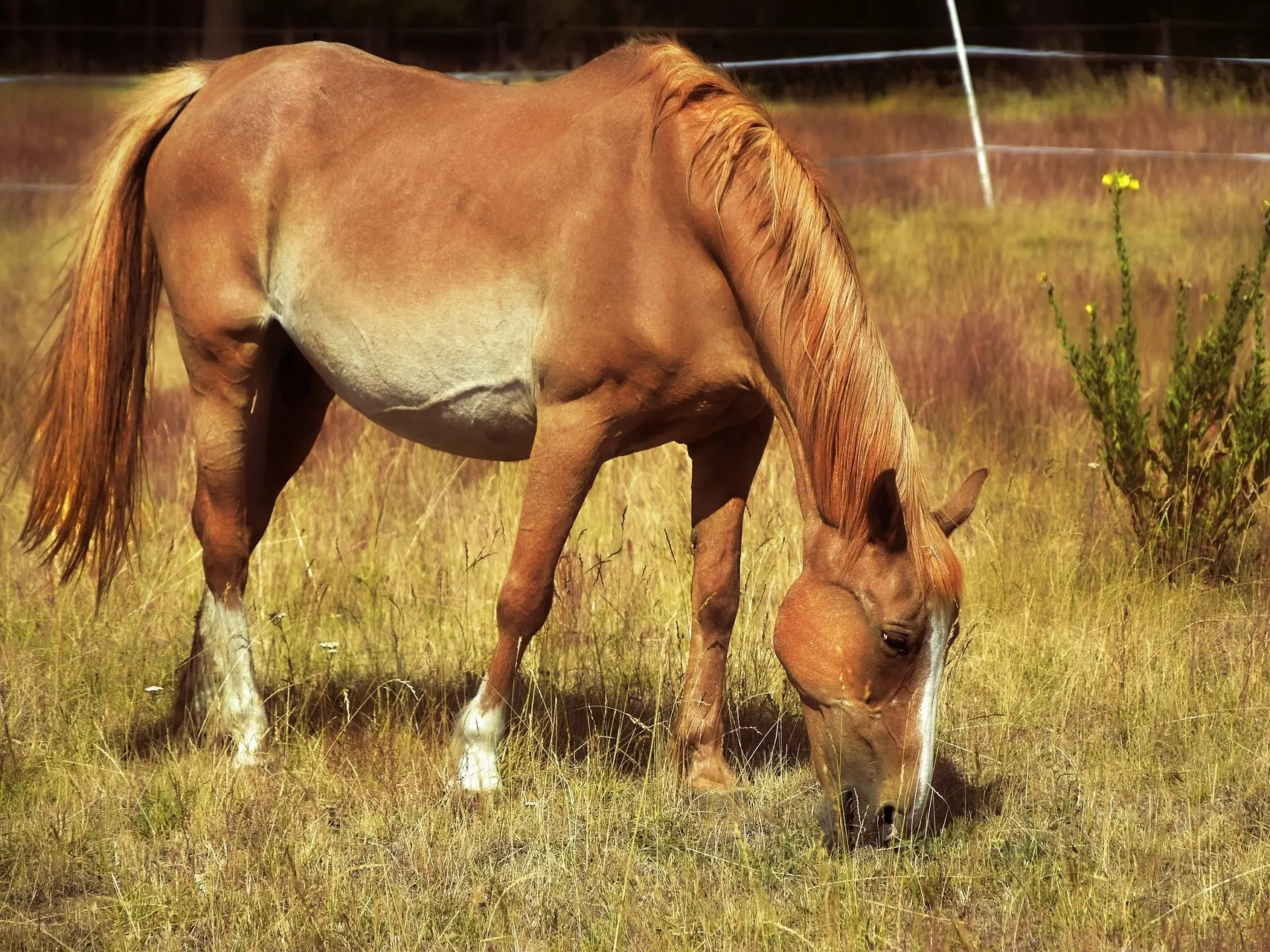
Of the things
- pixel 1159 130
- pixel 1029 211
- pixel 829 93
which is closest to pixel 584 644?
pixel 1029 211

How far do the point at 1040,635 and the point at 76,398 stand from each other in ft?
10.2

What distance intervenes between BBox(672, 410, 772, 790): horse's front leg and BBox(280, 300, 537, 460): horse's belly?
509mm

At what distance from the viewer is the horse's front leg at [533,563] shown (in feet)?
11.2

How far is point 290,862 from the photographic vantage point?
304cm

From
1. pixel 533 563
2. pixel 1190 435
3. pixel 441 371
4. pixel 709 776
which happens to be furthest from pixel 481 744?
pixel 1190 435

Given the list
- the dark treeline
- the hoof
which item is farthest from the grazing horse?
the dark treeline

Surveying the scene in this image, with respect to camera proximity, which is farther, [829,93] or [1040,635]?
[829,93]

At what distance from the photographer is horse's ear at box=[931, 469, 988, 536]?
10.3 ft

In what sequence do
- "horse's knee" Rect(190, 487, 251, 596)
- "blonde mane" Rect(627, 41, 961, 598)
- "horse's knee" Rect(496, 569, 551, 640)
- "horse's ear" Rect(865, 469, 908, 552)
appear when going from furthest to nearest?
"horse's knee" Rect(190, 487, 251, 596) → "horse's knee" Rect(496, 569, 551, 640) → "blonde mane" Rect(627, 41, 961, 598) → "horse's ear" Rect(865, 469, 908, 552)

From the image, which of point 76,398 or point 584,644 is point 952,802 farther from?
point 76,398

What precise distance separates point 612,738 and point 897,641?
1224mm

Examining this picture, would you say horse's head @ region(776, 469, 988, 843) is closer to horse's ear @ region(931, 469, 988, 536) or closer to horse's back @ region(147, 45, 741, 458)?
horse's ear @ region(931, 469, 988, 536)

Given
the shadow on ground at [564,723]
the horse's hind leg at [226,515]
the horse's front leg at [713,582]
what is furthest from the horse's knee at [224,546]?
the horse's front leg at [713,582]

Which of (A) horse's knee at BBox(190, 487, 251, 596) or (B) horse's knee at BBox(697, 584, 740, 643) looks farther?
(A) horse's knee at BBox(190, 487, 251, 596)
